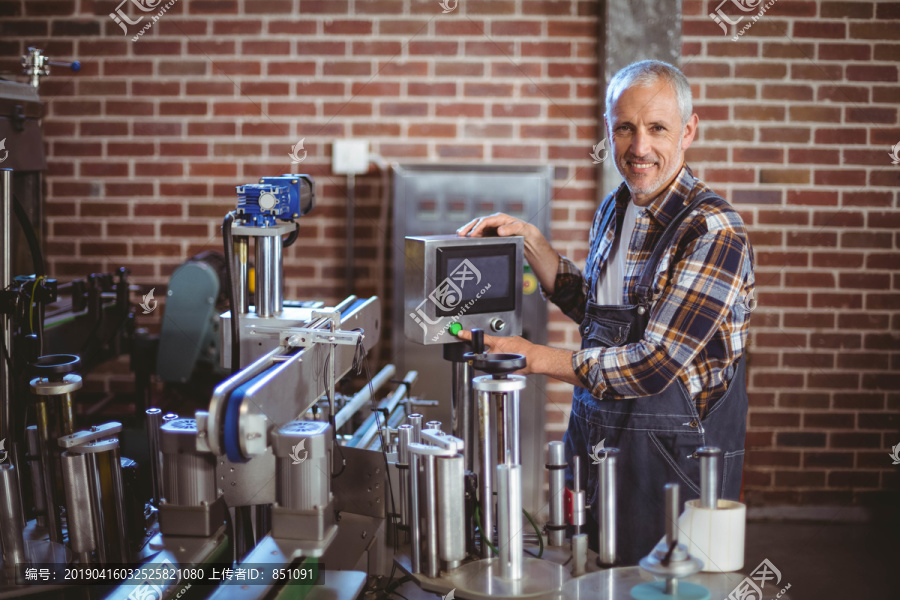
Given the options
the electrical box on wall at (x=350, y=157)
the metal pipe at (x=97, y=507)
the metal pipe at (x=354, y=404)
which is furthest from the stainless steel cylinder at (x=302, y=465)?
the electrical box on wall at (x=350, y=157)

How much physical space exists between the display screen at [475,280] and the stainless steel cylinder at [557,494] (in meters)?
0.41

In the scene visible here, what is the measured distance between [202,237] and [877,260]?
8.85 ft

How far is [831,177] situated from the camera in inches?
129

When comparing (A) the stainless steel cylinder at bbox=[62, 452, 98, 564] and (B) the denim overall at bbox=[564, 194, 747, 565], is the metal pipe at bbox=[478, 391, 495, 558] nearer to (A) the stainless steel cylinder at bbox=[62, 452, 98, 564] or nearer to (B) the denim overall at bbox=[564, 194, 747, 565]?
(B) the denim overall at bbox=[564, 194, 747, 565]

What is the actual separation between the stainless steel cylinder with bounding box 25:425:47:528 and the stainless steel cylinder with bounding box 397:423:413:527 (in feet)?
2.12

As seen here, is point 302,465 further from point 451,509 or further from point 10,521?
point 10,521

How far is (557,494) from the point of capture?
4.53 feet

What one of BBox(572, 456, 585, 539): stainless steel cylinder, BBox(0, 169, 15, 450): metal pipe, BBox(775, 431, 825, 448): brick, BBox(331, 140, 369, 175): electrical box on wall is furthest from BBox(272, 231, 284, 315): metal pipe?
BBox(775, 431, 825, 448): brick

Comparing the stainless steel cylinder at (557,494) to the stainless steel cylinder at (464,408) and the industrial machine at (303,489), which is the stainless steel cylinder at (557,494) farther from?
the stainless steel cylinder at (464,408)

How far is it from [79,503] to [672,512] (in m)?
0.94

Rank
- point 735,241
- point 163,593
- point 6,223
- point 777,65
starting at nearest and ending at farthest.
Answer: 1. point 163,593
2. point 735,241
3. point 6,223
4. point 777,65

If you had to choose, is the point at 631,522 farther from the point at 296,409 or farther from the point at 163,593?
the point at 163,593

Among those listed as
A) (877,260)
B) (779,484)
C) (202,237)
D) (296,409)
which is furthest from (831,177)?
(296,409)

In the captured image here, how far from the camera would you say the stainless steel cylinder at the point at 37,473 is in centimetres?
151
